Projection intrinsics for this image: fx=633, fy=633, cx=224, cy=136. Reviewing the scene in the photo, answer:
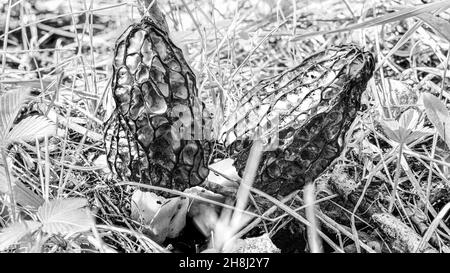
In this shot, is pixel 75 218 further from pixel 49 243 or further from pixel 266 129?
pixel 266 129

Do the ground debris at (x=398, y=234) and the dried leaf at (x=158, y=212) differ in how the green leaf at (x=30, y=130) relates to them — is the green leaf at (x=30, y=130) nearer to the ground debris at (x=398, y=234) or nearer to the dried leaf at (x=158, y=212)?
the dried leaf at (x=158, y=212)

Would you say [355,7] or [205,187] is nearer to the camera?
[205,187]

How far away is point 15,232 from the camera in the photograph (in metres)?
1.28

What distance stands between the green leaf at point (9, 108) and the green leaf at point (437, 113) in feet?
3.14

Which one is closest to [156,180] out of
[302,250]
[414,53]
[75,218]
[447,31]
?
[75,218]

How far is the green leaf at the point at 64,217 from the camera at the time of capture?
1.28 m

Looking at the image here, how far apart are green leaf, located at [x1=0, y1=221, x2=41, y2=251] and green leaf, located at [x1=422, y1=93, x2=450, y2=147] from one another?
958mm

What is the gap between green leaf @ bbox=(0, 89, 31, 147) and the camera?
1.39 m

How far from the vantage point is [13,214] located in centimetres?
143

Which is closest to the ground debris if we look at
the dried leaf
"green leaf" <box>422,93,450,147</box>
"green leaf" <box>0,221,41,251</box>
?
"green leaf" <box>422,93,450,147</box>

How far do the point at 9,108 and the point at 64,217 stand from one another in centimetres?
29

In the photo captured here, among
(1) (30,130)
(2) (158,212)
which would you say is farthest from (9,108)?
(2) (158,212)

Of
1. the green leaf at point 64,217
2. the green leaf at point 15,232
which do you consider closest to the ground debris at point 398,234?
the green leaf at point 64,217
